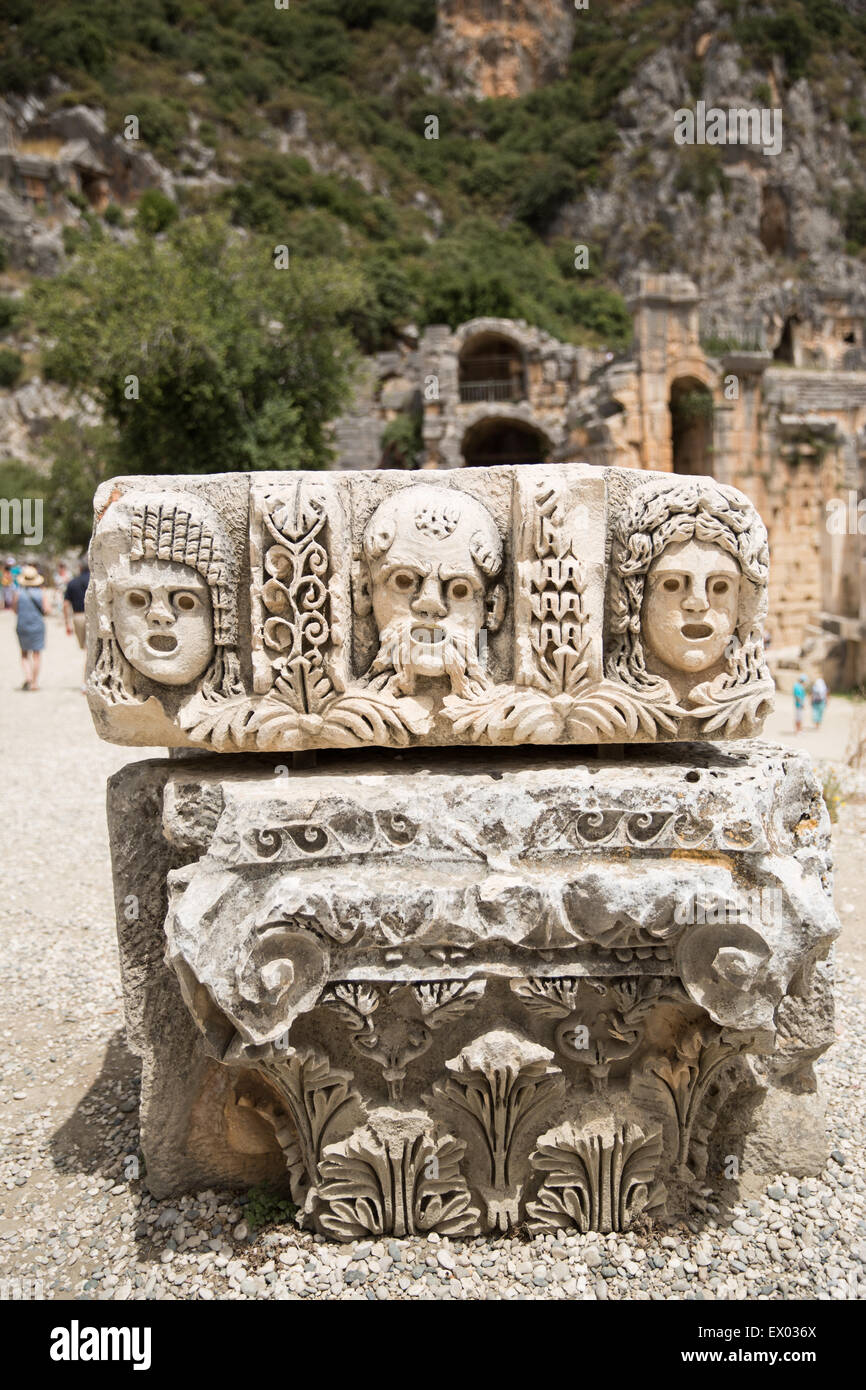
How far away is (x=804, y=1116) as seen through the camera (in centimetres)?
293

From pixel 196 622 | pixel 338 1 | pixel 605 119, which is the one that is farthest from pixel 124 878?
pixel 338 1

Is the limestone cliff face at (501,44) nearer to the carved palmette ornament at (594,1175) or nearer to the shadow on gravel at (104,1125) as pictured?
the shadow on gravel at (104,1125)

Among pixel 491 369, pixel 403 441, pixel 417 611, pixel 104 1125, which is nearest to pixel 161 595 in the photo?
pixel 417 611

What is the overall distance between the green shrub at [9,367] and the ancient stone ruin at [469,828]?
1474 inches

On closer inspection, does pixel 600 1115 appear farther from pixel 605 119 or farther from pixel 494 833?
pixel 605 119

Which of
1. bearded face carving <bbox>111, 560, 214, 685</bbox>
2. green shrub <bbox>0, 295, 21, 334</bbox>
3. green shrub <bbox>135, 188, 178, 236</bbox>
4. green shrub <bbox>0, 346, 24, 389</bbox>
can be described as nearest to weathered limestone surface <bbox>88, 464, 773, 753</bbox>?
bearded face carving <bbox>111, 560, 214, 685</bbox>

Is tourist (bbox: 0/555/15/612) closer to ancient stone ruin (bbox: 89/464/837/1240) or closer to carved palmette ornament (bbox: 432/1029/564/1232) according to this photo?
ancient stone ruin (bbox: 89/464/837/1240)

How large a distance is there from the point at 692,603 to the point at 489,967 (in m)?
1.11

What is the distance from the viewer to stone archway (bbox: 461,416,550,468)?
23484 mm

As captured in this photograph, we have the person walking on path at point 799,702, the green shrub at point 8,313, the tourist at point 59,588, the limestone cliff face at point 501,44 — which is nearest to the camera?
the person walking on path at point 799,702

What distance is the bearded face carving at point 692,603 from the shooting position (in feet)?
8.42

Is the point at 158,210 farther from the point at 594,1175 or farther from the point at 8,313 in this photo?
the point at 594,1175

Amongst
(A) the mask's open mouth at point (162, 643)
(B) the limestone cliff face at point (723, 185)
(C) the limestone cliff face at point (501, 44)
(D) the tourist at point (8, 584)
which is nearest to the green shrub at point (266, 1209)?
(A) the mask's open mouth at point (162, 643)

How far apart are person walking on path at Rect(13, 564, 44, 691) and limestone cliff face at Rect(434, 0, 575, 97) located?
5771cm
